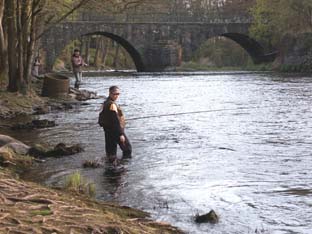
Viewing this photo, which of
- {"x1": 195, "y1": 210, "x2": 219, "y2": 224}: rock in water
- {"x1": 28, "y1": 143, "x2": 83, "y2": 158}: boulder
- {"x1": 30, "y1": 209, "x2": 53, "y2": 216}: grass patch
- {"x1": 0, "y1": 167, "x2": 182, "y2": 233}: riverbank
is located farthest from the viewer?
{"x1": 28, "y1": 143, "x2": 83, "y2": 158}: boulder

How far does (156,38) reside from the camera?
3024 inches

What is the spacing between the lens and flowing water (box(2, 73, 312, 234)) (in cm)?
910

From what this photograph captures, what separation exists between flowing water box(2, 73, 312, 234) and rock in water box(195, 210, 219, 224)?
11 cm

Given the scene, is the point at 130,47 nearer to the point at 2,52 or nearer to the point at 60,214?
the point at 2,52

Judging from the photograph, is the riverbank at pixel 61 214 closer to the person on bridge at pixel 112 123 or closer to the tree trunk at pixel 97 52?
the person on bridge at pixel 112 123

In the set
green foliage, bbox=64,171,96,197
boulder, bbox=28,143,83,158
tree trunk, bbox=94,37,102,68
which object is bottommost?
tree trunk, bbox=94,37,102,68

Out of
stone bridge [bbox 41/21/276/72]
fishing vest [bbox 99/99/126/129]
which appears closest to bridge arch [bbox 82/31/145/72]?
stone bridge [bbox 41/21/276/72]

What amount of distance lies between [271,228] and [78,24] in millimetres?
63029

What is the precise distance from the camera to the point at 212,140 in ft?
54.1

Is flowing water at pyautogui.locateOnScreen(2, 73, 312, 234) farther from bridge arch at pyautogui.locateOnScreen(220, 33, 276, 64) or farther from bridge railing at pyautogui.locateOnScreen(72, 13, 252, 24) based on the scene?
bridge arch at pyautogui.locateOnScreen(220, 33, 276, 64)

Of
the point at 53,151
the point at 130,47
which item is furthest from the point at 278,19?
the point at 53,151

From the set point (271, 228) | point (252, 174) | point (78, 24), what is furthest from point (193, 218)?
point (78, 24)

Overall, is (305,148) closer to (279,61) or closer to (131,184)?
(131,184)

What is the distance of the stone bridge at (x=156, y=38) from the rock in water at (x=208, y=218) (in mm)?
60388
